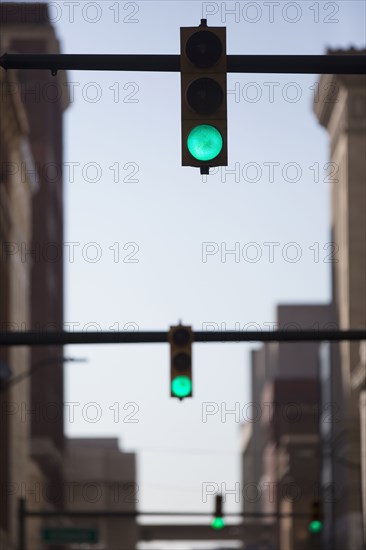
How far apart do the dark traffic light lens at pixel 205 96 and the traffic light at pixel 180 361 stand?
8.59 meters

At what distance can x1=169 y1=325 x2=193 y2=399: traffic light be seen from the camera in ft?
72.8

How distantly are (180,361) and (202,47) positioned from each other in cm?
899

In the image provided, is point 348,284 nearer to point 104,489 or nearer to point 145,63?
point 104,489

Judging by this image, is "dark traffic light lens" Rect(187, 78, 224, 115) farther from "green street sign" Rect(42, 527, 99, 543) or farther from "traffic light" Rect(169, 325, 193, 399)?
"green street sign" Rect(42, 527, 99, 543)

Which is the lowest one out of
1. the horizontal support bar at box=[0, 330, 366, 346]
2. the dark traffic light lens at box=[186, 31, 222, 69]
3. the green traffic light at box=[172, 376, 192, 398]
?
the green traffic light at box=[172, 376, 192, 398]

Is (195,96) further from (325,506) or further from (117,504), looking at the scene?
(117,504)

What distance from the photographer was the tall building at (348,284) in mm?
123062

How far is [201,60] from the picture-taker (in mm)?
13930

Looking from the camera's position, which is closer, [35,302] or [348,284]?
[35,302]

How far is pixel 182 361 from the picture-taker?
22422 millimetres

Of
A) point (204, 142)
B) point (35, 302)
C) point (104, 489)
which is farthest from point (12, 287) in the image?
point (104, 489)

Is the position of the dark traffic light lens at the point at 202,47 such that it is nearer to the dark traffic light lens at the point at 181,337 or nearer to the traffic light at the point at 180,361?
the traffic light at the point at 180,361

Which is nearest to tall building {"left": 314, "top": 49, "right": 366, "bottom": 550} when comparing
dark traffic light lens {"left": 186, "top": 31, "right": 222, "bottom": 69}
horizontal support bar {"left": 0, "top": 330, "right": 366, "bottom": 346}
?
horizontal support bar {"left": 0, "top": 330, "right": 366, "bottom": 346}

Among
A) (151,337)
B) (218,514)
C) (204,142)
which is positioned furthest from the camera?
(218,514)
